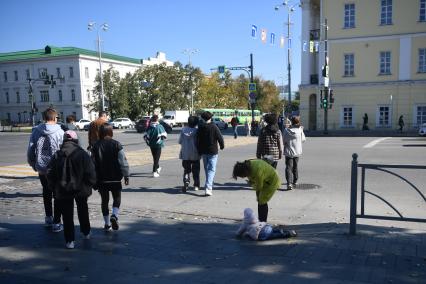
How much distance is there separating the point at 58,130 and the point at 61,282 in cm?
256

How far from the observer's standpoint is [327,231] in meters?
5.80

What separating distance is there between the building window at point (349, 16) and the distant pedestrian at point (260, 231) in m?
33.3

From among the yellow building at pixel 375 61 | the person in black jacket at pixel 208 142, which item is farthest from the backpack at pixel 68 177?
the yellow building at pixel 375 61

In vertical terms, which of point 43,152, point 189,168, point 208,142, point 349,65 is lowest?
point 189,168

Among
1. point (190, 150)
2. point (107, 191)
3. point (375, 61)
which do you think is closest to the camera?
point (107, 191)

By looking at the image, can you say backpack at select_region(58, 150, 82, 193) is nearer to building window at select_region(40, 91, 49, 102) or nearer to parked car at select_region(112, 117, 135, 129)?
parked car at select_region(112, 117, 135, 129)

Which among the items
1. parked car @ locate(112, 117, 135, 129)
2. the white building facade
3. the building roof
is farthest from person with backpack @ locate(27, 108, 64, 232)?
the building roof

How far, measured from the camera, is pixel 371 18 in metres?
34.2

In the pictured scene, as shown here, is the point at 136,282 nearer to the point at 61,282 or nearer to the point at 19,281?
the point at 61,282

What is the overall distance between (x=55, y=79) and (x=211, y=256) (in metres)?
72.8

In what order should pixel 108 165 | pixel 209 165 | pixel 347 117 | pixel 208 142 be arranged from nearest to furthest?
1. pixel 108 165
2. pixel 208 142
3. pixel 209 165
4. pixel 347 117

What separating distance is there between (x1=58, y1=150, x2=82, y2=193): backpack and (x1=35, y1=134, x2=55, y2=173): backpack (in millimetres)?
936

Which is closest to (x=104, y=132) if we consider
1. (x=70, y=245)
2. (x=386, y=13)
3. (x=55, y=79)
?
(x=70, y=245)

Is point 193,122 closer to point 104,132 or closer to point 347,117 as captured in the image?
point 104,132
